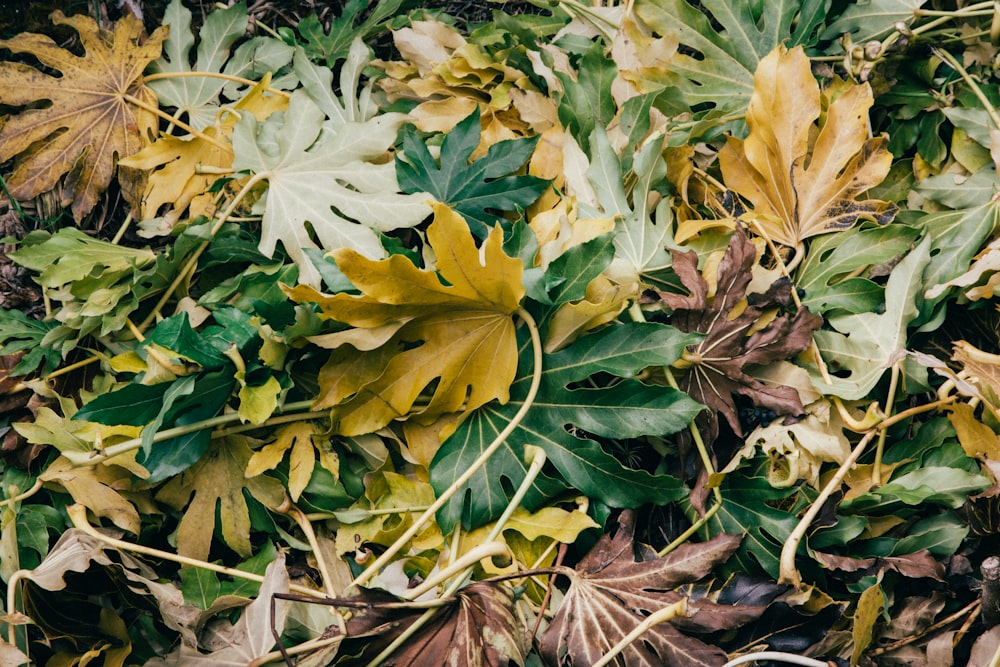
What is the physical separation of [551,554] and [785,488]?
297 mm

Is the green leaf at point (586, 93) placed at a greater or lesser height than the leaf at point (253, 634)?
greater

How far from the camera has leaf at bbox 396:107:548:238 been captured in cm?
98

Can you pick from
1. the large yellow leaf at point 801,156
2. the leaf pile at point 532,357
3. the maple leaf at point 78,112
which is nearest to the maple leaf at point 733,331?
the leaf pile at point 532,357

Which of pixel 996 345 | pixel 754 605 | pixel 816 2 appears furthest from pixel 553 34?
pixel 754 605

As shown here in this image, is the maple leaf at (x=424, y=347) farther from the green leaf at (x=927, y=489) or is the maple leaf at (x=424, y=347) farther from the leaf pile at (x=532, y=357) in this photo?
the green leaf at (x=927, y=489)

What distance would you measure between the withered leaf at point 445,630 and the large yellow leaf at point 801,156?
603mm

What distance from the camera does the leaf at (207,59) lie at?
116 cm

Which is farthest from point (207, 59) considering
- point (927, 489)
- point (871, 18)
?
point (927, 489)

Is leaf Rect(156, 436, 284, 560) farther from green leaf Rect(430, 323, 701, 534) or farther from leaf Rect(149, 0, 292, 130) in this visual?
leaf Rect(149, 0, 292, 130)

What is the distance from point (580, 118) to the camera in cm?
100

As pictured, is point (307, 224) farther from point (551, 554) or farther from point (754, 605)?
point (754, 605)

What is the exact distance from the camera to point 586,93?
1.01 metres

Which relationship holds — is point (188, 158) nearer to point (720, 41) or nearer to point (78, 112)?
point (78, 112)

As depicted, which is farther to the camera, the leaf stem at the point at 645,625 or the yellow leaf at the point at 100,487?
the yellow leaf at the point at 100,487
